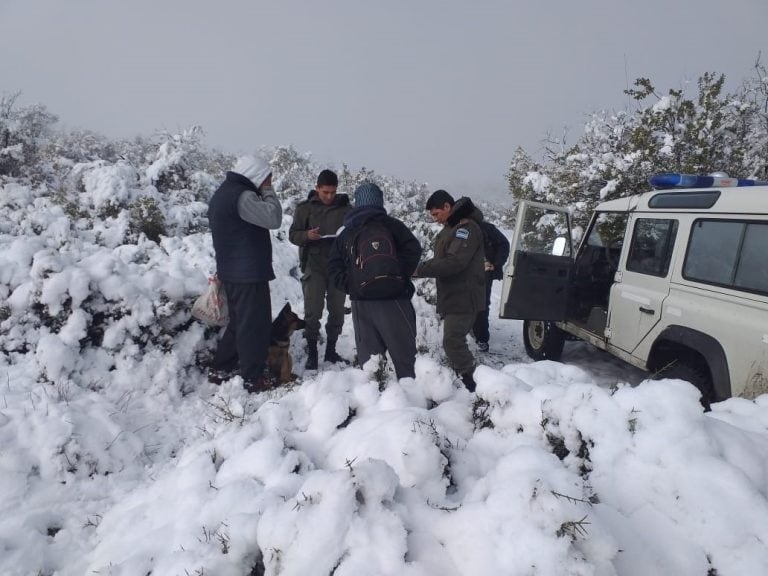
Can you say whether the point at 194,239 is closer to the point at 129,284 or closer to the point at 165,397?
the point at 129,284

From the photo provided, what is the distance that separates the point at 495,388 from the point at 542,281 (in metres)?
2.94

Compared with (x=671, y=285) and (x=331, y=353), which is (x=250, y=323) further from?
(x=671, y=285)

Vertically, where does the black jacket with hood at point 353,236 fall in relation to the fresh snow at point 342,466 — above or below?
above

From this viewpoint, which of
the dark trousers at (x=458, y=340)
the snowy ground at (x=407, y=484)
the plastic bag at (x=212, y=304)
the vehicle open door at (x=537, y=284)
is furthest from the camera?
the vehicle open door at (x=537, y=284)

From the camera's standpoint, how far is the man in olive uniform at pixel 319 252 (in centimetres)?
456

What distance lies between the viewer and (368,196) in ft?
10.9

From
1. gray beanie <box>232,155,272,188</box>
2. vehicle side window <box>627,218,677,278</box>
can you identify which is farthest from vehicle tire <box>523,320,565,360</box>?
gray beanie <box>232,155,272,188</box>

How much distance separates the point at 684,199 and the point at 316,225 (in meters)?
3.53

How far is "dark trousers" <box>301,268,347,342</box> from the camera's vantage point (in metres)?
4.64

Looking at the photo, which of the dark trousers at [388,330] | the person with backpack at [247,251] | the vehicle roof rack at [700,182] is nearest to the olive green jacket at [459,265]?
the dark trousers at [388,330]

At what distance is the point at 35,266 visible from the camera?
371cm

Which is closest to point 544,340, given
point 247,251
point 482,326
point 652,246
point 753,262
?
point 482,326

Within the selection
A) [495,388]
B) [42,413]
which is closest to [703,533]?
[495,388]

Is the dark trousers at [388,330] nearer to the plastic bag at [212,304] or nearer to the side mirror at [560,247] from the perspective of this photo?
the plastic bag at [212,304]
